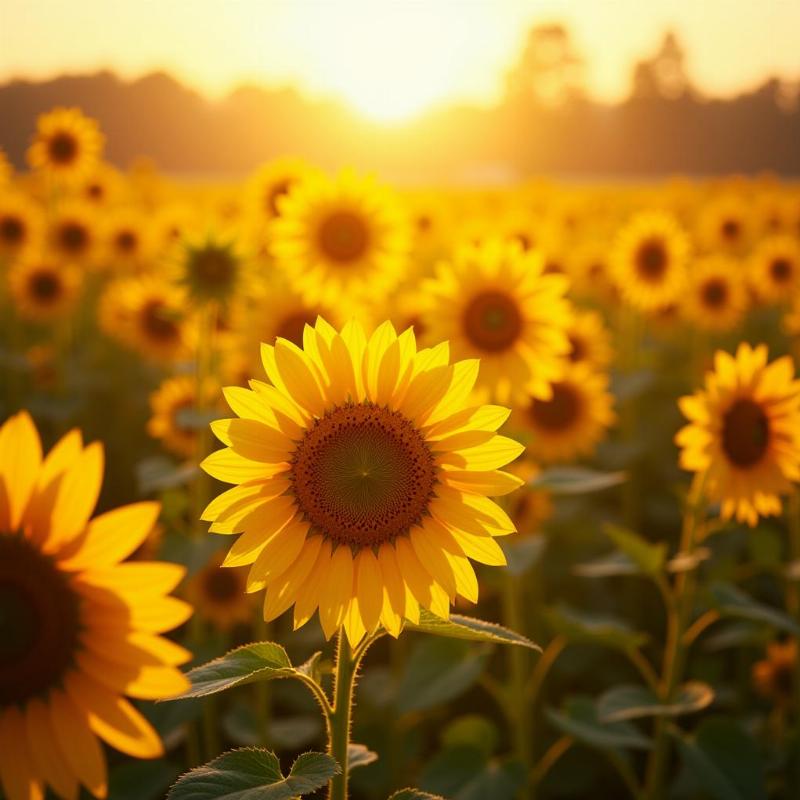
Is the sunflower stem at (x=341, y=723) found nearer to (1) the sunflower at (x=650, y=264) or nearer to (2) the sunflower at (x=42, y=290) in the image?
(1) the sunflower at (x=650, y=264)

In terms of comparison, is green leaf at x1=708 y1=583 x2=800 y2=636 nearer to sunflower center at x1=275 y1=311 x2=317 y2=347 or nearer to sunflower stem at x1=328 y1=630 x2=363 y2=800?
sunflower stem at x1=328 y1=630 x2=363 y2=800

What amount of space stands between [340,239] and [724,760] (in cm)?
394

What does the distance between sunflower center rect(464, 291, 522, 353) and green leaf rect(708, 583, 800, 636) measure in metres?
1.73

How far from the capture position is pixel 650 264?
7898 mm

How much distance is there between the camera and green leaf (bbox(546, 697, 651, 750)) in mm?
3432

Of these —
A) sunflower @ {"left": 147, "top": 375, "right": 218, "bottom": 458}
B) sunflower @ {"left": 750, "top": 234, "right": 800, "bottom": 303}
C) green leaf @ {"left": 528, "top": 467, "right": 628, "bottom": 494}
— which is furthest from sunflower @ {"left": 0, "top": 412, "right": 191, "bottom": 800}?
sunflower @ {"left": 750, "top": 234, "right": 800, "bottom": 303}

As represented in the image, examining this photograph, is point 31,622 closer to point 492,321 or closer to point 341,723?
point 341,723

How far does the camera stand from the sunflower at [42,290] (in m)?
8.16

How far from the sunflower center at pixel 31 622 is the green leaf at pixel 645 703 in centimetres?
217

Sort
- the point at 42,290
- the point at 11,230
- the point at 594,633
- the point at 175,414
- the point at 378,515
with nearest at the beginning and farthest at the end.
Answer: the point at 378,515 → the point at 594,633 → the point at 175,414 → the point at 42,290 → the point at 11,230

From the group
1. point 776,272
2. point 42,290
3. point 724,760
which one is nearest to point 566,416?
point 724,760

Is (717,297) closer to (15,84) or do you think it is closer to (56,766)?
(56,766)

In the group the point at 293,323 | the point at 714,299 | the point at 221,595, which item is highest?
the point at 714,299

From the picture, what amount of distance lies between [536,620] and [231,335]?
2.79 metres
